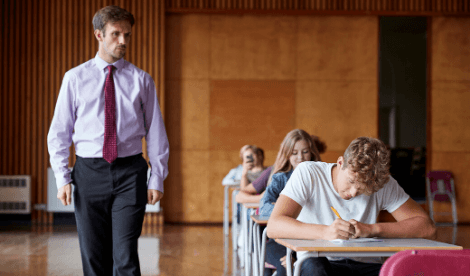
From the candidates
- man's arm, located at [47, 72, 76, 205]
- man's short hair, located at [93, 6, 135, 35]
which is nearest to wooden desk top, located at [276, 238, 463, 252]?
man's arm, located at [47, 72, 76, 205]

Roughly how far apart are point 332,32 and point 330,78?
79 cm

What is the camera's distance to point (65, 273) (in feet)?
14.3

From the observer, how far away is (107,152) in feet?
7.41

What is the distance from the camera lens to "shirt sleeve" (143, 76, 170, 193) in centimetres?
244

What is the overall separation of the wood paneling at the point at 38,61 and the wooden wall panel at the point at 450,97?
4.70 meters

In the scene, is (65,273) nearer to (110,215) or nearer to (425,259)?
(110,215)

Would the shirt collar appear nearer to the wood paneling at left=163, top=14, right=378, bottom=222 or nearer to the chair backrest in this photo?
the wood paneling at left=163, top=14, right=378, bottom=222

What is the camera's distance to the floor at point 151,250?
14.9 ft

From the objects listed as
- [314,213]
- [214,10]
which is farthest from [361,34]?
[314,213]

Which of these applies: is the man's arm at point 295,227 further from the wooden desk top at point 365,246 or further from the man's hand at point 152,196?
the man's hand at point 152,196

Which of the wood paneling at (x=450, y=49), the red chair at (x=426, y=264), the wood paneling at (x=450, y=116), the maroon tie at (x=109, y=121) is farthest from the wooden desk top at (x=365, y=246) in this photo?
the wood paneling at (x=450, y=49)

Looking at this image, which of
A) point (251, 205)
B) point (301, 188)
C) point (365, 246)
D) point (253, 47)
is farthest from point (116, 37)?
point (253, 47)

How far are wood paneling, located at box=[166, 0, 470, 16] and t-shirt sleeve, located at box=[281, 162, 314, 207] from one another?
6616mm

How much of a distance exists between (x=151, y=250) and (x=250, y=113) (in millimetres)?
3562
